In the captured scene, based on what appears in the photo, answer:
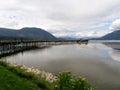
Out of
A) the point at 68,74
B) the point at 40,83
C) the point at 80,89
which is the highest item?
the point at 68,74

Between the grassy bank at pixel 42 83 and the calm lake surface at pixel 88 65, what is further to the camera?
the calm lake surface at pixel 88 65

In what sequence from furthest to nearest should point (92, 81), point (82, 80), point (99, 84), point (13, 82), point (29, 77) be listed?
point (92, 81) < point (99, 84) < point (29, 77) < point (13, 82) < point (82, 80)

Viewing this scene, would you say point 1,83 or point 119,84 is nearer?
point 1,83

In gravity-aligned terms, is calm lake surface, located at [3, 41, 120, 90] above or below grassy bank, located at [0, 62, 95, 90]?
below

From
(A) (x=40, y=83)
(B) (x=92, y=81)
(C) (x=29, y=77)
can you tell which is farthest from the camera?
(B) (x=92, y=81)

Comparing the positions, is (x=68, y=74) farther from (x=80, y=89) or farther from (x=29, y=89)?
(x=29, y=89)

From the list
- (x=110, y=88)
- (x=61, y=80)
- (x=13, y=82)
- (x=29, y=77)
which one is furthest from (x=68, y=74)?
(x=110, y=88)

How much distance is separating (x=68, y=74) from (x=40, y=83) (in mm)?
9019

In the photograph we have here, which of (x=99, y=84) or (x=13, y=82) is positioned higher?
(x=13, y=82)

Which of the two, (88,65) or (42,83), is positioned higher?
(42,83)

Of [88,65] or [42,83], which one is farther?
[88,65]

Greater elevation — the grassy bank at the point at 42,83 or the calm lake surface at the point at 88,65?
the grassy bank at the point at 42,83

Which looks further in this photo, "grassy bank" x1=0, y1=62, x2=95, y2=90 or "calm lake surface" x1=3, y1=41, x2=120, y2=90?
"calm lake surface" x1=3, y1=41, x2=120, y2=90

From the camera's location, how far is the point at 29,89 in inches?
527
